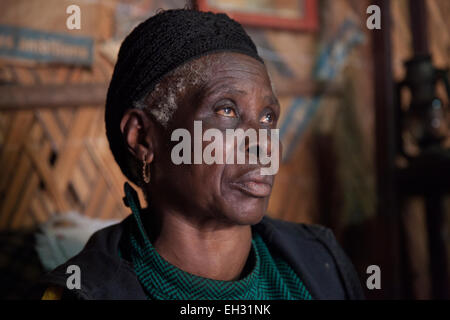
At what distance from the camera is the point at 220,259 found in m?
0.93

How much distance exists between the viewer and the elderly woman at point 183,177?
0.86 meters

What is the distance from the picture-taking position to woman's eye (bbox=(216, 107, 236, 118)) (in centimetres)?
88

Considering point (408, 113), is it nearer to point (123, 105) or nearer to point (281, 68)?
point (281, 68)

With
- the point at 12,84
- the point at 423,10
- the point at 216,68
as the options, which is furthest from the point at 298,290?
the point at 423,10

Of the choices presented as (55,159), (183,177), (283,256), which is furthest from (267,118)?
(55,159)

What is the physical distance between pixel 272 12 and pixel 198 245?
4.43ft

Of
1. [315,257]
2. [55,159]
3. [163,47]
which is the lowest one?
[315,257]

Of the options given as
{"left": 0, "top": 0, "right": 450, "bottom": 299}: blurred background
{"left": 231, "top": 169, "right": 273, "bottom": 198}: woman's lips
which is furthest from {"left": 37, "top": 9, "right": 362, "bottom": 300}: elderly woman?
{"left": 0, "top": 0, "right": 450, "bottom": 299}: blurred background

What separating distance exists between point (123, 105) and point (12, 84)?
79 centimetres

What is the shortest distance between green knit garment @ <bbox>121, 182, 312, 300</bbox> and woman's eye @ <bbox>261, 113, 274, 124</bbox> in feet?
0.96

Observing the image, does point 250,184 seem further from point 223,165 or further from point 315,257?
point 315,257

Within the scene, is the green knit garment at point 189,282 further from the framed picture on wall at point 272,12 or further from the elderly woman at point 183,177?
the framed picture on wall at point 272,12

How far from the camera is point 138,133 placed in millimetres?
963

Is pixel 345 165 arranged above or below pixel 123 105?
below
